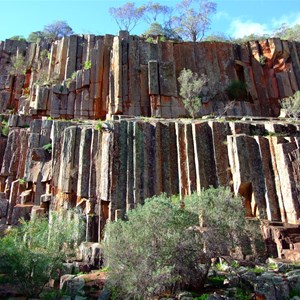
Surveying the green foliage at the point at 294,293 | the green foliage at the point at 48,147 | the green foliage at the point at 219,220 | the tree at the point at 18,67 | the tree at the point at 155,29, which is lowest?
the green foliage at the point at 294,293

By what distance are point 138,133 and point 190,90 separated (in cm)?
1085

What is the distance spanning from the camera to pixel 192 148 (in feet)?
65.8

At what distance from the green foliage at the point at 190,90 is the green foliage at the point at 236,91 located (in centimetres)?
303

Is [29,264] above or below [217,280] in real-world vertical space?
above

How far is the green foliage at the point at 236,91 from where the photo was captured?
108 ft

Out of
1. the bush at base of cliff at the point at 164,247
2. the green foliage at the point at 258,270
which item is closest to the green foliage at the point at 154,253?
the bush at base of cliff at the point at 164,247

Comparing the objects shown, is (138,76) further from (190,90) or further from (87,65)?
(190,90)

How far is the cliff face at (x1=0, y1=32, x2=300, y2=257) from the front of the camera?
1852cm

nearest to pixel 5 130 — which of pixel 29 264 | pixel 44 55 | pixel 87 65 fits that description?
pixel 87 65

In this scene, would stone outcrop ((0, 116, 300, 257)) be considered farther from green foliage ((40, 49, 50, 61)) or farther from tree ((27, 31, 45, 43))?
tree ((27, 31, 45, 43))

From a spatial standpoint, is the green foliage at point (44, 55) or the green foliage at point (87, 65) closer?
the green foliage at point (87, 65)

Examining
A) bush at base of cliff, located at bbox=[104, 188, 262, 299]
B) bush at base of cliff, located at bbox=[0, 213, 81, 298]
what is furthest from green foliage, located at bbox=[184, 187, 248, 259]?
bush at base of cliff, located at bbox=[0, 213, 81, 298]

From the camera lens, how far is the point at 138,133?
67.2 feet

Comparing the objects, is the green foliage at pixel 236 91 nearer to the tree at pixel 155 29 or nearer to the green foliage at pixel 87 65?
the green foliage at pixel 87 65
